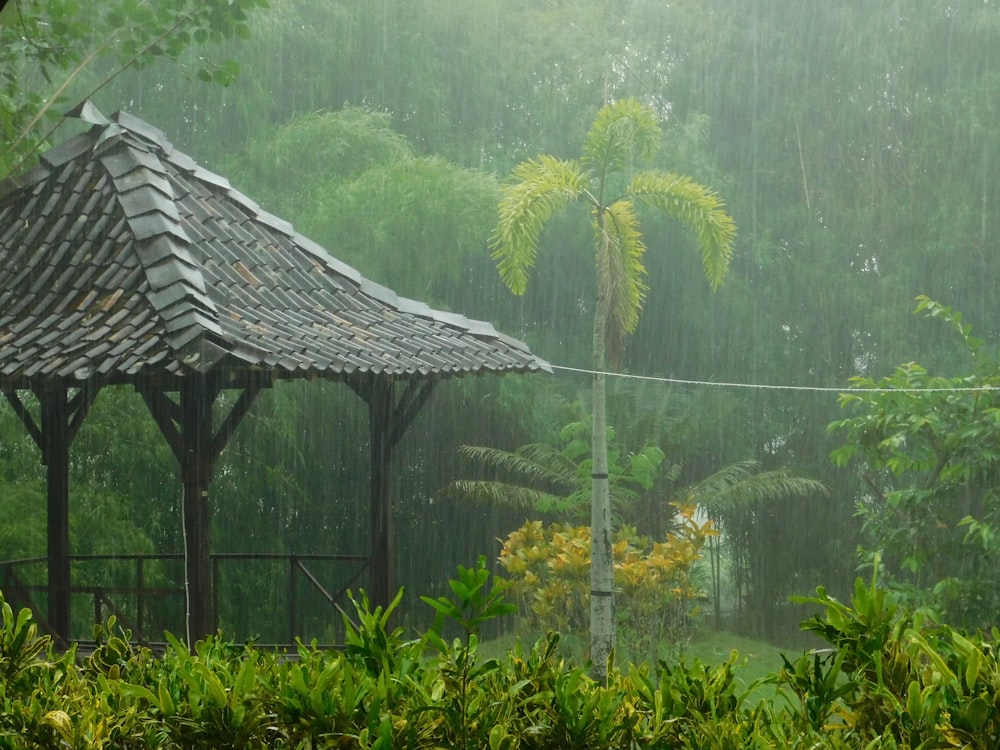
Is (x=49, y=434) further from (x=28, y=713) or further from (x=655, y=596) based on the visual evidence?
(x=655, y=596)

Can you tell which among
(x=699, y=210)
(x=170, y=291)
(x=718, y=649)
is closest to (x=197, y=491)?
(x=170, y=291)

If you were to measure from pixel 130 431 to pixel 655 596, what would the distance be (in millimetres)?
4059

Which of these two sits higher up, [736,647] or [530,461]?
[530,461]

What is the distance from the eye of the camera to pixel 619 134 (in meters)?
8.09

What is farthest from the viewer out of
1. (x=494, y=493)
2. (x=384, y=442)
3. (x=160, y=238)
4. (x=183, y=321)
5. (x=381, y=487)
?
(x=494, y=493)

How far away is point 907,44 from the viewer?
11.5 m

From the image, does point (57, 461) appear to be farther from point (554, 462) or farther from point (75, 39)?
point (554, 462)

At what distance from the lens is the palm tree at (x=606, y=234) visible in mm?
7719

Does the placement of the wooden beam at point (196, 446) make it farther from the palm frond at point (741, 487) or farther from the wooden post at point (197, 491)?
the palm frond at point (741, 487)

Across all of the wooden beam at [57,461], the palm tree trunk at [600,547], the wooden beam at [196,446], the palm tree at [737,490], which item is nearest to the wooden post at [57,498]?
the wooden beam at [57,461]

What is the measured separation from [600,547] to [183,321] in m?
4.63

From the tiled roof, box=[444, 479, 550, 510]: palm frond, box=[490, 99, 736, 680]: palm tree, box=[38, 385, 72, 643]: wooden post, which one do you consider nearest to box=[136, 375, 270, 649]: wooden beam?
the tiled roof

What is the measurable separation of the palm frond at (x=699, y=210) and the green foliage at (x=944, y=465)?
78.8 inches

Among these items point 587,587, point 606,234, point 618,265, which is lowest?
point 587,587
